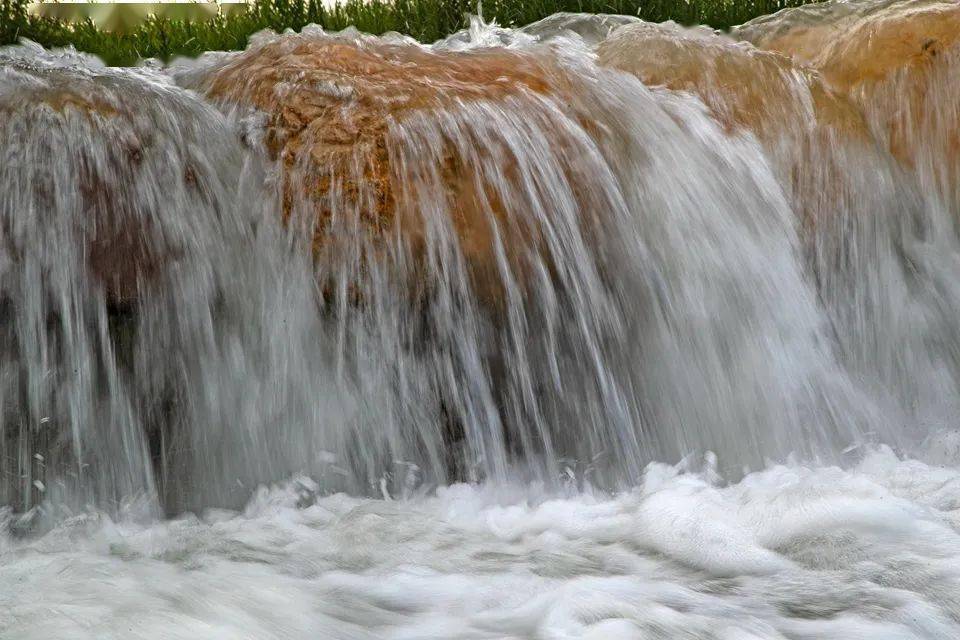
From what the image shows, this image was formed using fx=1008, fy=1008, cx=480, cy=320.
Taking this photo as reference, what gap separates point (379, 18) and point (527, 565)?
161 inches

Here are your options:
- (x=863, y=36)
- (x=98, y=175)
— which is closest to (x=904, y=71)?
(x=863, y=36)

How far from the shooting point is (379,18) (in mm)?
5656

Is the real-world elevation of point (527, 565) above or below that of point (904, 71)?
below

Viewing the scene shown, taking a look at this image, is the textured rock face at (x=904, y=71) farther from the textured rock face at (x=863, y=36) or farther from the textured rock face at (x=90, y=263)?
the textured rock face at (x=90, y=263)

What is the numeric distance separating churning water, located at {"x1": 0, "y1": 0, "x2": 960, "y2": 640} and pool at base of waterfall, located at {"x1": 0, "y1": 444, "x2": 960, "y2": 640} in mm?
14

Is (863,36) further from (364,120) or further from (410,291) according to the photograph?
(410,291)

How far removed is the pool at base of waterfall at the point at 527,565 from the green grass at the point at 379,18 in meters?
3.30

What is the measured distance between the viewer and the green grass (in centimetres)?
546

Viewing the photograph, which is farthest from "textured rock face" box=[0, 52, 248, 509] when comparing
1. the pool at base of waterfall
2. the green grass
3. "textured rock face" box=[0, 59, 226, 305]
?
the green grass

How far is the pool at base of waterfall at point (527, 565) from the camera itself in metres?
1.93

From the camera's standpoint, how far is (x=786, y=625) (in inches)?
75.9

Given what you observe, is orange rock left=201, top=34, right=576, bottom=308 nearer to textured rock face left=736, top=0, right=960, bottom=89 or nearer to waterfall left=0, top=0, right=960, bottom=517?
waterfall left=0, top=0, right=960, bottom=517

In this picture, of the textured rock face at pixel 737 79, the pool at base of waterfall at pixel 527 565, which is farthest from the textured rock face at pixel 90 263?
the textured rock face at pixel 737 79

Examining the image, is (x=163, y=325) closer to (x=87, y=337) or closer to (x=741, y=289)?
(x=87, y=337)
